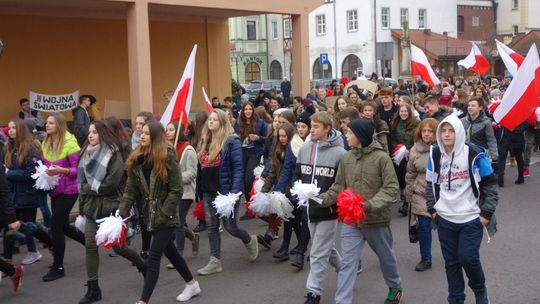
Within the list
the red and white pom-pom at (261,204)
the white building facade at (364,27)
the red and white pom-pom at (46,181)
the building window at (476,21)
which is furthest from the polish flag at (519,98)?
the building window at (476,21)

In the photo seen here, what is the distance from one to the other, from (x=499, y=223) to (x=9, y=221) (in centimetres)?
643

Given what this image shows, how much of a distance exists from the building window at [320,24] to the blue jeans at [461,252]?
163 ft

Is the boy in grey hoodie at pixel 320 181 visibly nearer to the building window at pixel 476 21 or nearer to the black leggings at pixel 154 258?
the black leggings at pixel 154 258

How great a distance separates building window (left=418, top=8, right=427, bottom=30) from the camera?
5378cm

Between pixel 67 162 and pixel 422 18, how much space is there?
1994 inches

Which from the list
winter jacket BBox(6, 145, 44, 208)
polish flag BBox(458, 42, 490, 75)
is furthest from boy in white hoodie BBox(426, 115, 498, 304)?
polish flag BBox(458, 42, 490, 75)

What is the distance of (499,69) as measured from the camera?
53469mm

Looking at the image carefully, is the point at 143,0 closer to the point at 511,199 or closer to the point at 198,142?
the point at 198,142

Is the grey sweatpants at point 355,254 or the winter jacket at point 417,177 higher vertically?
the winter jacket at point 417,177

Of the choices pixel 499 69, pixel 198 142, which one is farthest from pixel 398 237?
pixel 499 69

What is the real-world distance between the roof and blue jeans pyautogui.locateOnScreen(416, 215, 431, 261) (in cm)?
4410

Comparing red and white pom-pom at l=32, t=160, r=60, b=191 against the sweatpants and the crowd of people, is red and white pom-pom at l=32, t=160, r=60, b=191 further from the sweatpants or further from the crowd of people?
the sweatpants

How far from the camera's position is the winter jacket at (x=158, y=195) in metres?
5.67

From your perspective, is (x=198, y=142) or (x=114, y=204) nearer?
(x=114, y=204)
